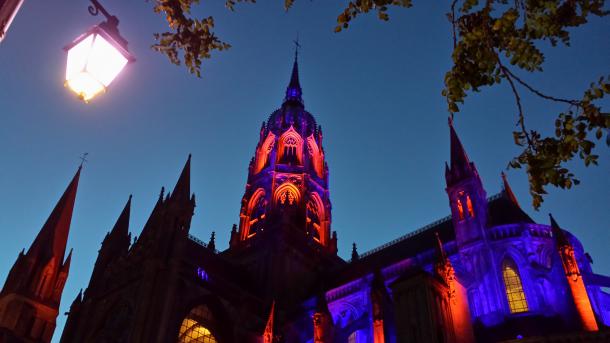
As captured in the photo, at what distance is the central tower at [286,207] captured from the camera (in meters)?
A: 40.2

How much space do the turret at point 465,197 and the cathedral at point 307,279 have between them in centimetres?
9

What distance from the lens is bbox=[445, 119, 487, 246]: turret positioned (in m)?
29.2

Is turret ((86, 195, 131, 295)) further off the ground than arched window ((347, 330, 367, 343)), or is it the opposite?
turret ((86, 195, 131, 295))

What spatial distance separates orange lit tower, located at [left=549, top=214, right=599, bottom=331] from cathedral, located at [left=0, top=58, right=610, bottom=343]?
0.18 feet

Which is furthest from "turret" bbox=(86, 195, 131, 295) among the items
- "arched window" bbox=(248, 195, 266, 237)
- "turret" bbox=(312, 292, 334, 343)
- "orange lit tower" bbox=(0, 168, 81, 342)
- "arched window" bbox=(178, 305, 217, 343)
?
"turret" bbox=(312, 292, 334, 343)

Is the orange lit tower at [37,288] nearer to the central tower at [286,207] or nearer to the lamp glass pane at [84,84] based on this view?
the central tower at [286,207]

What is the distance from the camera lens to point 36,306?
3941 cm

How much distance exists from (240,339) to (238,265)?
31.4 feet

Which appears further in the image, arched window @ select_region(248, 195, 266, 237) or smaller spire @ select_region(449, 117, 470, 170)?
arched window @ select_region(248, 195, 266, 237)

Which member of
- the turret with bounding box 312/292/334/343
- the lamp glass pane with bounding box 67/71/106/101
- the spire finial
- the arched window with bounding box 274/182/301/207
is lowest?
the lamp glass pane with bounding box 67/71/106/101

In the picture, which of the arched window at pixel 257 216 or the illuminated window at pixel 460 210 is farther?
the arched window at pixel 257 216

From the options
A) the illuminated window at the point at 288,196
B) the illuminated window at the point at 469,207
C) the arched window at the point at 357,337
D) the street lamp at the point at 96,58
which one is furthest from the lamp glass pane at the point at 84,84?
the illuminated window at the point at 288,196

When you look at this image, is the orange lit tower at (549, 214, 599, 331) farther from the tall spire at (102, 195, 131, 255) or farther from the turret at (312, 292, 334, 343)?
the tall spire at (102, 195, 131, 255)

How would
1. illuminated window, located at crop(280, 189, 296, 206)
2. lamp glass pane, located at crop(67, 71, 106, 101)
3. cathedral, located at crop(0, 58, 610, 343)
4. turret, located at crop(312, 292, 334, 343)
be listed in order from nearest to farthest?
lamp glass pane, located at crop(67, 71, 106, 101) → cathedral, located at crop(0, 58, 610, 343) → turret, located at crop(312, 292, 334, 343) → illuminated window, located at crop(280, 189, 296, 206)
